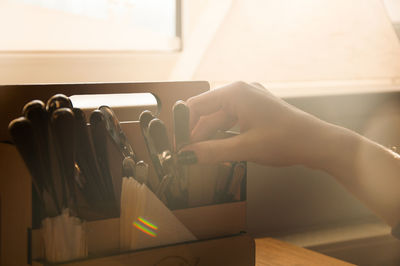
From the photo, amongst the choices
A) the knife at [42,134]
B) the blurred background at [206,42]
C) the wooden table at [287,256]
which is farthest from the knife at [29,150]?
the blurred background at [206,42]

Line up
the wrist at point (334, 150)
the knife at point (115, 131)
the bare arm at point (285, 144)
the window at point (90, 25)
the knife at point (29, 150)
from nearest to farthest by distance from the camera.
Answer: the knife at point (29, 150), the knife at point (115, 131), the bare arm at point (285, 144), the wrist at point (334, 150), the window at point (90, 25)

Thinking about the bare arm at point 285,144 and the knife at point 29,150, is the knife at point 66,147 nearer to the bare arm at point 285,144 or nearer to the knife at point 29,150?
the knife at point 29,150

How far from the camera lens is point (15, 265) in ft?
1.77

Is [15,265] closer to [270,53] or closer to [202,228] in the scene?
[202,228]

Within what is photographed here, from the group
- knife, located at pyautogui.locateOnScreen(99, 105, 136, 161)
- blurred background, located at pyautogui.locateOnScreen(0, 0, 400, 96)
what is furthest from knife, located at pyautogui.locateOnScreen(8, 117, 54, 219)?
blurred background, located at pyautogui.locateOnScreen(0, 0, 400, 96)

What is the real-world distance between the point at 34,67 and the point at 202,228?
829 mm

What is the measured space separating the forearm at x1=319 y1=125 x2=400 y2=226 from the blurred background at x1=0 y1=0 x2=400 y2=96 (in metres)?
0.44

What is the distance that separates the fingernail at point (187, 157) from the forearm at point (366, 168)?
1.12 ft

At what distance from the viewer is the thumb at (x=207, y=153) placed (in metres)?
0.61

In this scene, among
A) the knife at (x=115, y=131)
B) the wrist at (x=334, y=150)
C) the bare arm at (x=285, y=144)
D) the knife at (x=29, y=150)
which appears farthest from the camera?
the wrist at (x=334, y=150)

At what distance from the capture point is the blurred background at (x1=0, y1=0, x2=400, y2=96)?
1277 millimetres

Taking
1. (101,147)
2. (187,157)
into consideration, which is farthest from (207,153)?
(101,147)

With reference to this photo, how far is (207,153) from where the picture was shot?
24.3 inches

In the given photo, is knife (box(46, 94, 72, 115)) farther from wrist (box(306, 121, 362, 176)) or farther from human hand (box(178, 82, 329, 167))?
wrist (box(306, 121, 362, 176))
